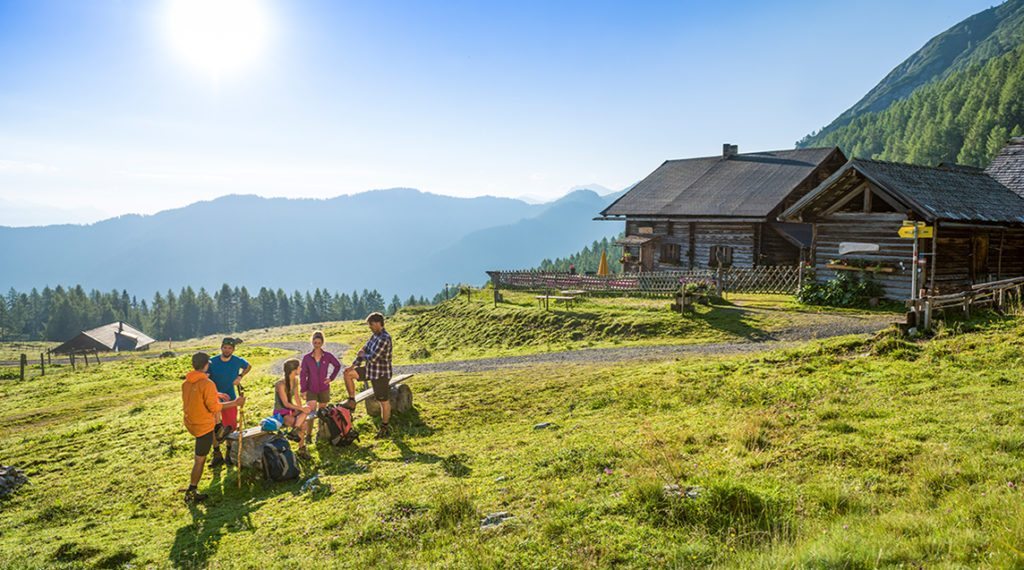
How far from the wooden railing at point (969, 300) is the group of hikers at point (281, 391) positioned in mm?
12588

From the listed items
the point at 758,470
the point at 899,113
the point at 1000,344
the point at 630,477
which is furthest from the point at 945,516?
the point at 899,113

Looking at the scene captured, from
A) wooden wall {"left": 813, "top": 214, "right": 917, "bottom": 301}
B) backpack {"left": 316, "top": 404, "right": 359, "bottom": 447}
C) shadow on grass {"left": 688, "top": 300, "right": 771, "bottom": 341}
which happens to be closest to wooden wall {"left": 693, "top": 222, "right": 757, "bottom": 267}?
wooden wall {"left": 813, "top": 214, "right": 917, "bottom": 301}

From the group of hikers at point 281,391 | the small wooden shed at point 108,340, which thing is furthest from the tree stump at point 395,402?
the small wooden shed at point 108,340

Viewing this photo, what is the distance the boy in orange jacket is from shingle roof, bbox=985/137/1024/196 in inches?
1331

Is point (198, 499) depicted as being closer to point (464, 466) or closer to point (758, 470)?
point (464, 466)

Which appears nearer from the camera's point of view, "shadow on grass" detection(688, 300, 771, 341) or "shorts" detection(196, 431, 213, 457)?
"shorts" detection(196, 431, 213, 457)

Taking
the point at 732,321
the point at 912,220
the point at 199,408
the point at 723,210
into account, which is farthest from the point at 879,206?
the point at 199,408

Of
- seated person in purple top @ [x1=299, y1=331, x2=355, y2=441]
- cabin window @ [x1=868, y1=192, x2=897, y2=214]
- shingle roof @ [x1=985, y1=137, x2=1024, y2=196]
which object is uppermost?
shingle roof @ [x1=985, y1=137, x2=1024, y2=196]

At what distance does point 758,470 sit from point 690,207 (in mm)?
31725

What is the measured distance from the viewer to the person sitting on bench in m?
10.9

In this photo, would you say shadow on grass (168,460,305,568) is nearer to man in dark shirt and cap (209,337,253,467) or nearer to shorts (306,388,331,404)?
man in dark shirt and cap (209,337,253,467)

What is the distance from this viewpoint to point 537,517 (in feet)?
22.6

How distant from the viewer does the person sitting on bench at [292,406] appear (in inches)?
429

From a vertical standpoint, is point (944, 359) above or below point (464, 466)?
above
